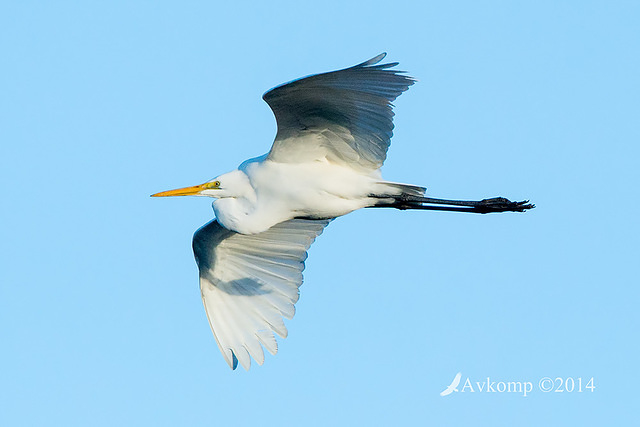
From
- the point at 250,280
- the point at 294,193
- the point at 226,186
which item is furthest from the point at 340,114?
the point at 250,280

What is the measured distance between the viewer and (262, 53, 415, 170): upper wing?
25.3 ft

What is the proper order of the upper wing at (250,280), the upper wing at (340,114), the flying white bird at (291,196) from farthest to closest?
the upper wing at (250,280) → the flying white bird at (291,196) → the upper wing at (340,114)

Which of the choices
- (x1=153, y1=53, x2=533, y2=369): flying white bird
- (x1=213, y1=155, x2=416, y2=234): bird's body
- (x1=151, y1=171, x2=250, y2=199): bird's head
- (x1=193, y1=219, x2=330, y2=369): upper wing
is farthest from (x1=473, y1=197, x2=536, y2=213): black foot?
(x1=151, y1=171, x2=250, y2=199): bird's head

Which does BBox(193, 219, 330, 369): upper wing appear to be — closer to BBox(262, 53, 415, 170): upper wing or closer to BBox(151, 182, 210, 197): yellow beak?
BBox(151, 182, 210, 197): yellow beak

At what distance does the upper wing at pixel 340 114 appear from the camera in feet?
25.3

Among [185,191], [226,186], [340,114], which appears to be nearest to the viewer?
[340,114]

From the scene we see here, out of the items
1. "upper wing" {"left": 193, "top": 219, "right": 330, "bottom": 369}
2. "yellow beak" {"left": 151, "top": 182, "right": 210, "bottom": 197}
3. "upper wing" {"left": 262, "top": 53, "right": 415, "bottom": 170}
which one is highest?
"upper wing" {"left": 262, "top": 53, "right": 415, "bottom": 170}

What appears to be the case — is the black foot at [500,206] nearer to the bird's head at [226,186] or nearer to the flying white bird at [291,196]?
the flying white bird at [291,196]

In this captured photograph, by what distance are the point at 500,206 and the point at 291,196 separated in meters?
2.17

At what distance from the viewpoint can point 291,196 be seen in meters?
8.76

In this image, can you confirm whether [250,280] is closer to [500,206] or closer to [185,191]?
[185,191]

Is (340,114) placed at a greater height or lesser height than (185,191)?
greater

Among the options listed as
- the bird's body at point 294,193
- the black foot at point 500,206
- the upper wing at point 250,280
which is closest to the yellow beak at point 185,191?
the bird's body at point 294,193

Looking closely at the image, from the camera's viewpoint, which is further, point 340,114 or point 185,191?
point 185,191
